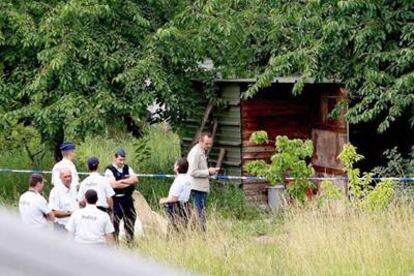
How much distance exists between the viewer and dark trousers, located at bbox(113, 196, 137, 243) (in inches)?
495

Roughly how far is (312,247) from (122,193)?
3.05m

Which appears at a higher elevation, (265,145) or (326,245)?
(265,145)

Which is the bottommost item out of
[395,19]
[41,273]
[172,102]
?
[41,273]

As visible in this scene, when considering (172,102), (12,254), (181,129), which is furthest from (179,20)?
(12,254)

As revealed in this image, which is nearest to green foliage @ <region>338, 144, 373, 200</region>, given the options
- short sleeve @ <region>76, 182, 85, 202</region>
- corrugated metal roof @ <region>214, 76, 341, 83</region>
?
corrugated metal roof @ <region>214, 76, 341, 83</region>

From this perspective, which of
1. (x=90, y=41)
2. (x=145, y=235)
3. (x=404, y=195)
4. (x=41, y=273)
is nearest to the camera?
(x=41, y=273)

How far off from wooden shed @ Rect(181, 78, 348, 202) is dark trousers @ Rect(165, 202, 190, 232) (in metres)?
6.16

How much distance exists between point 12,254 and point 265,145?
60.9 ft

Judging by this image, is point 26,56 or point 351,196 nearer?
point 351,196

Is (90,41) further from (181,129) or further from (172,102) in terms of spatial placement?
(181,129)

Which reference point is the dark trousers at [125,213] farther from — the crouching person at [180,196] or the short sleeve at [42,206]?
the short sleeve at [42,206]

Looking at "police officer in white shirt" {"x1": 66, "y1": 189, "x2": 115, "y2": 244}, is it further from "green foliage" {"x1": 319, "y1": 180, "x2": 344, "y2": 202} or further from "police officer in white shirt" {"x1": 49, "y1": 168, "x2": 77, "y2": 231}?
"green foliage" {"x1": 319, "y1": 180, "x2": 344, "y2": 202}

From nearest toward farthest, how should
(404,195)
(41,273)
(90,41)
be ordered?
(41,273) → (404,195) → (90,41)

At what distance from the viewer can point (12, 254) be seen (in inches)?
38.8
